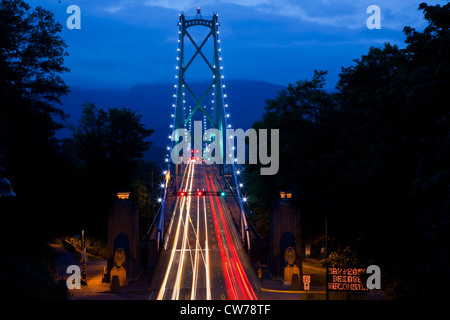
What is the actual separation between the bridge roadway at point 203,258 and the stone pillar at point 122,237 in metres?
2.35

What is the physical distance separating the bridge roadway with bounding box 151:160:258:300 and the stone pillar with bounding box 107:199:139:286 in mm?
2354

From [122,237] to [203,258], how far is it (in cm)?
937

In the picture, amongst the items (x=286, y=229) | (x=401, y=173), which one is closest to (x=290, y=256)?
(x=286, y=229)

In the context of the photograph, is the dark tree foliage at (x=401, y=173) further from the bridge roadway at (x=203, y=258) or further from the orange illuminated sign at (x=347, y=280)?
the bridge roadway at (x=203, y=258)

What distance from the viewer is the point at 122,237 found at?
3400cm

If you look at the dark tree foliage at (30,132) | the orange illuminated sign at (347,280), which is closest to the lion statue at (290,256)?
the orange illuminated sign at (347,280)

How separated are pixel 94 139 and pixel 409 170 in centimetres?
5004

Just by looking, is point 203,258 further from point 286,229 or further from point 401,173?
point 401,173

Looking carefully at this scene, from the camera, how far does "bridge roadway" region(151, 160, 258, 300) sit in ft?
104

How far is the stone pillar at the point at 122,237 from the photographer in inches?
1331

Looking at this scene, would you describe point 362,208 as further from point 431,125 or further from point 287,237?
point 287,237

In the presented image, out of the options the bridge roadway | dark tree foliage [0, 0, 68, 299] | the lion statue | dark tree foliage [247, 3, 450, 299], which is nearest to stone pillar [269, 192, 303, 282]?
the lion statue
